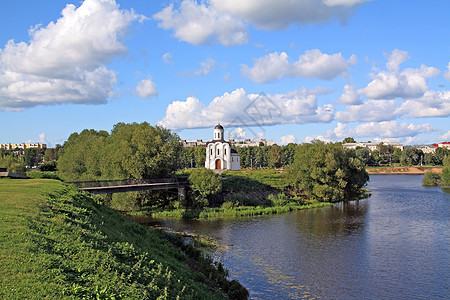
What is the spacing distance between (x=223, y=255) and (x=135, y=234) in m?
8.05

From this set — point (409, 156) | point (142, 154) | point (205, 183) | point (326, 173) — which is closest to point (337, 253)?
point (205, 183)

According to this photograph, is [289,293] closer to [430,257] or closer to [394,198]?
[430,257]

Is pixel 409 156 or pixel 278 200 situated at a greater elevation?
pixel 409 156

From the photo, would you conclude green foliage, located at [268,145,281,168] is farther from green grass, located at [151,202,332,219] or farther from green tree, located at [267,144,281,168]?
green grass, located at [151,202,332,219]

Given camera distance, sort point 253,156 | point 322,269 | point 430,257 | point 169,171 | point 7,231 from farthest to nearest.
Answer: point 253,156
point 169,171
point 430,257
point 322,269
point 7,231

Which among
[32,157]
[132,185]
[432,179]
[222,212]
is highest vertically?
[32,157]

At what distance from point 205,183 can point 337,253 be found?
24.8 metres

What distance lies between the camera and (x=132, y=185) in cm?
4341

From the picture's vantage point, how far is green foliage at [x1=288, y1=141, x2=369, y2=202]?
58.9m

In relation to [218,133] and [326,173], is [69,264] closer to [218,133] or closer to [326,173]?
[326,173]

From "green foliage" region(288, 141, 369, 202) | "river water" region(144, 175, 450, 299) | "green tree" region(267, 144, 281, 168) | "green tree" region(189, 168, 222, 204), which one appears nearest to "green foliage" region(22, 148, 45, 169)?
"green tree" region(267, 144, 281, 168)

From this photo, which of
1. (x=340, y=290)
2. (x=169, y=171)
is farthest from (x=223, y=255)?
(x=169, y=171)

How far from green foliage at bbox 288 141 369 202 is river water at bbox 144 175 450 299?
36.3 ft

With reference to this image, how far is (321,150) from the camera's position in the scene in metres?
60.8
